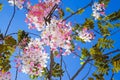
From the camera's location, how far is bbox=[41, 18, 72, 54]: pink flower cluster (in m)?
5.93

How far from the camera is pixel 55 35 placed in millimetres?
5891

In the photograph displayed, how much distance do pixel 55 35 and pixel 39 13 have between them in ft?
3.88

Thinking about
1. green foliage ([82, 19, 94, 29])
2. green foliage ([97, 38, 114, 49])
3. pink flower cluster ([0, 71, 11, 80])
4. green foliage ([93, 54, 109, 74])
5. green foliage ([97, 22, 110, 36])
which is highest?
green foliage ([82, 19, 94, 29])

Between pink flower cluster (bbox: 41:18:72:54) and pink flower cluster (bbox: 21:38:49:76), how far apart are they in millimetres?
427

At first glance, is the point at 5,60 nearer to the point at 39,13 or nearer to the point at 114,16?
the point at 39,13

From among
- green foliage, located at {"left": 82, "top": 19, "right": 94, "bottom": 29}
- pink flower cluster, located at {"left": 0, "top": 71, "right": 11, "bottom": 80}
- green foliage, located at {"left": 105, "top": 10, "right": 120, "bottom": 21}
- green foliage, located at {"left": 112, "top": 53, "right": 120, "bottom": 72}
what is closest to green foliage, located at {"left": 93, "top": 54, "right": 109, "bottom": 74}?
green foliage, located at {"left": 112, "top": 53, "right": 120, "bottom": 72}

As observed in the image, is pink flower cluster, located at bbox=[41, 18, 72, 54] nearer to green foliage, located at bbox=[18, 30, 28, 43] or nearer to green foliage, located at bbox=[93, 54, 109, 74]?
green foliage, located at bbox=[93, 54, 109, 74]

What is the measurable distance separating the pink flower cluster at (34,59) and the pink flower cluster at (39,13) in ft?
1.14

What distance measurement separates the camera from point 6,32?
657cm

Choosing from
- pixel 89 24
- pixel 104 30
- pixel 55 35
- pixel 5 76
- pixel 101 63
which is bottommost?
pixel 5 76

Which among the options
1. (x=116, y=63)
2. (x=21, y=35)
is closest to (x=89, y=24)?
(x=116, y=63)

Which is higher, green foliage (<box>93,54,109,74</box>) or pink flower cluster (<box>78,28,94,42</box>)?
pink flower cluster (<box>78,28,94,42</box>)

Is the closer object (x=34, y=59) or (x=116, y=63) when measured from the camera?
(x=34, y=59)

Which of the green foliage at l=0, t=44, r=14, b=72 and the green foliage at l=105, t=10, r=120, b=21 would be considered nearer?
the green foliage at l=0, t=44, r=14, b=72
